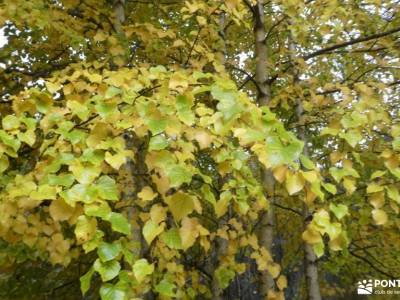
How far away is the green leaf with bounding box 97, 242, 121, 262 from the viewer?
183 cm

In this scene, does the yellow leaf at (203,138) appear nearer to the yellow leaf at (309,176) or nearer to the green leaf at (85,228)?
the yellow leaf at (309,176)

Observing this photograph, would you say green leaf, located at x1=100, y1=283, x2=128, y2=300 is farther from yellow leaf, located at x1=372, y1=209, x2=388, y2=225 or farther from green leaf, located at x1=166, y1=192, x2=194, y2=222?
yellow leaf, located at x1=372, y1=209, x2=388, y2=225

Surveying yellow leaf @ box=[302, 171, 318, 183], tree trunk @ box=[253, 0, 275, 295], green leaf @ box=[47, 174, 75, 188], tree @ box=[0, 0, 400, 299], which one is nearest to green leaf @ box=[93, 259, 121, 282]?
tree @ box=[0, 0, 400, 299]

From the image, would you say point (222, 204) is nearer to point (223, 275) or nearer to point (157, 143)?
point (157, 143)

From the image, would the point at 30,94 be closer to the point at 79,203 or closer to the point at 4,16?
the point at 79,203

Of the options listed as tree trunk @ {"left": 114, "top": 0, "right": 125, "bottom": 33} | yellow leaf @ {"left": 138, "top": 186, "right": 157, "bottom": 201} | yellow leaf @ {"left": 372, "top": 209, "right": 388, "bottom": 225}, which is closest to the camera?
yellow leaf @ {"left": 138, "top": 186, "right": 157, "bottom": 201}

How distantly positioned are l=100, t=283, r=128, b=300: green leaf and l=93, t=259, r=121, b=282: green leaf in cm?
5

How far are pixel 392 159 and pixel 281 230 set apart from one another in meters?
9.75

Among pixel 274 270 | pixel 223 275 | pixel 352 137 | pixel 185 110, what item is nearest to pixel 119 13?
pixel 223 275

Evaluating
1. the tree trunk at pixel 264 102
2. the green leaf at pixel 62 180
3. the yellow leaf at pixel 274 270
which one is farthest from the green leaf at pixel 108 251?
the tree trunk at pixel 264 102

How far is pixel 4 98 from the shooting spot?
18.7ft

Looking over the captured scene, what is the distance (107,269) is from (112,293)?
11 cm

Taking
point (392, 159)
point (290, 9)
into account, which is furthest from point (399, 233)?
point (392, 159)

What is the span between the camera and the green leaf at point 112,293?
1776 millimetres
